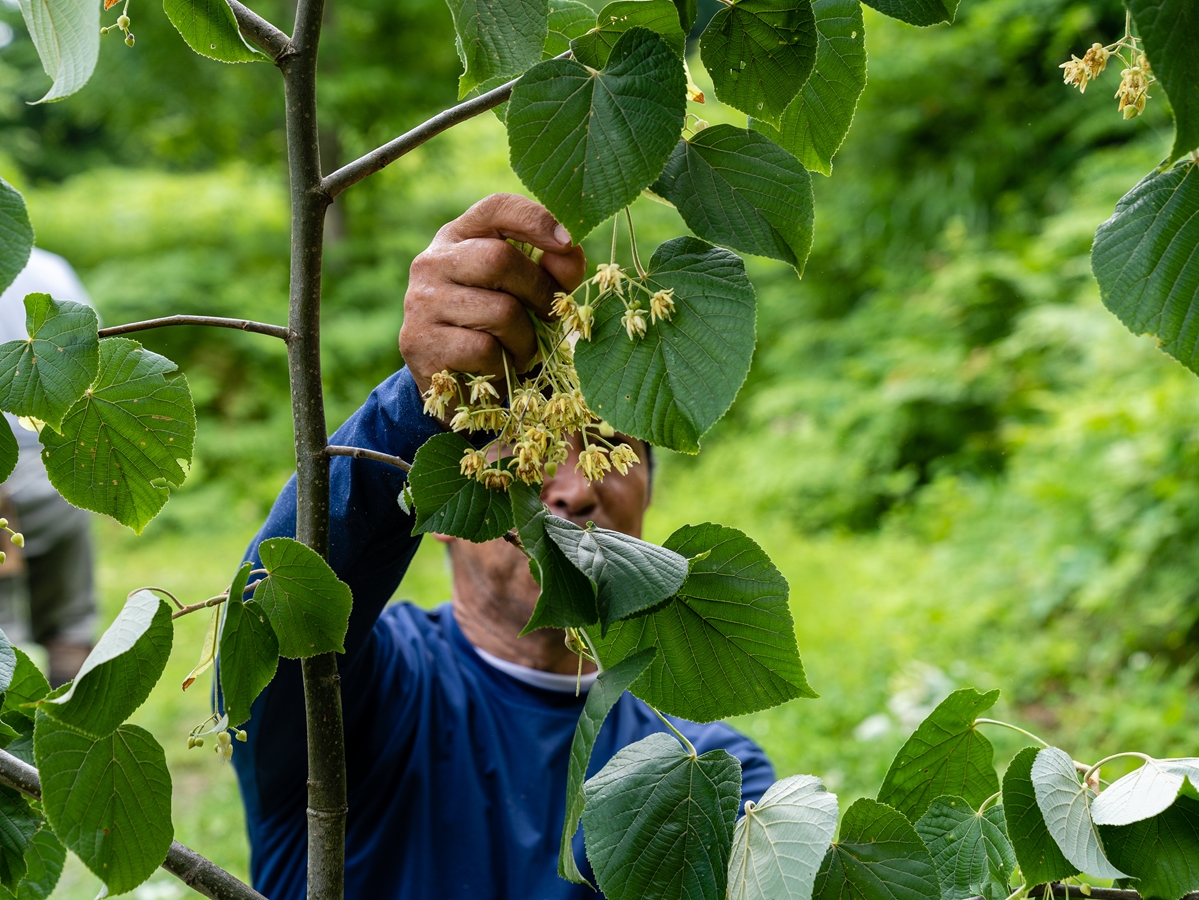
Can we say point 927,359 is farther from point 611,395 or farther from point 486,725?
point 611,395

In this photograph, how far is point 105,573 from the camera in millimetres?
6719

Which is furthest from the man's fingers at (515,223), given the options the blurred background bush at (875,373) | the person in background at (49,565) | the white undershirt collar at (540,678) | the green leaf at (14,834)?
the blurred background bush at (875,373)

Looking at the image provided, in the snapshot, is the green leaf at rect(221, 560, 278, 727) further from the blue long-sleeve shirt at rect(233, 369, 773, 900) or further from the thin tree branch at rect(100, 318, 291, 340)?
the blue long-sleeve shirt at rect(233, 369, 773, 900)

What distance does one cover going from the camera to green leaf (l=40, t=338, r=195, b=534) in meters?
0.59

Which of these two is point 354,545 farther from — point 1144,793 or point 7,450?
point 1144,793

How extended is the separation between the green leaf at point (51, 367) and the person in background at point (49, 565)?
227cm

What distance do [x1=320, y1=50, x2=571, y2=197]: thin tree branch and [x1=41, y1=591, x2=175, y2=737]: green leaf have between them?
0.24 m

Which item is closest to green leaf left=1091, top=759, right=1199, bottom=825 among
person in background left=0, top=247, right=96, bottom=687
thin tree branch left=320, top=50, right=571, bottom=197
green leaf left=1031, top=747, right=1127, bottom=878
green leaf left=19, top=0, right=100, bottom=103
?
green leaf left=1031, top=747, right=1127, bottom=878

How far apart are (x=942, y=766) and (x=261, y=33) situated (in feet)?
1.96

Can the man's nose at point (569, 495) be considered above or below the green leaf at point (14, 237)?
below

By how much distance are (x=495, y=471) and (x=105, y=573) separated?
6.95m

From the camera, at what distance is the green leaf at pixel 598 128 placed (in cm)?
47

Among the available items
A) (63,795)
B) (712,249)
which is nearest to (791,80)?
(712,249)

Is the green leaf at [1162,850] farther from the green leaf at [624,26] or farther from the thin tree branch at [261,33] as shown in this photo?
the thin tree branch at [261,33]
